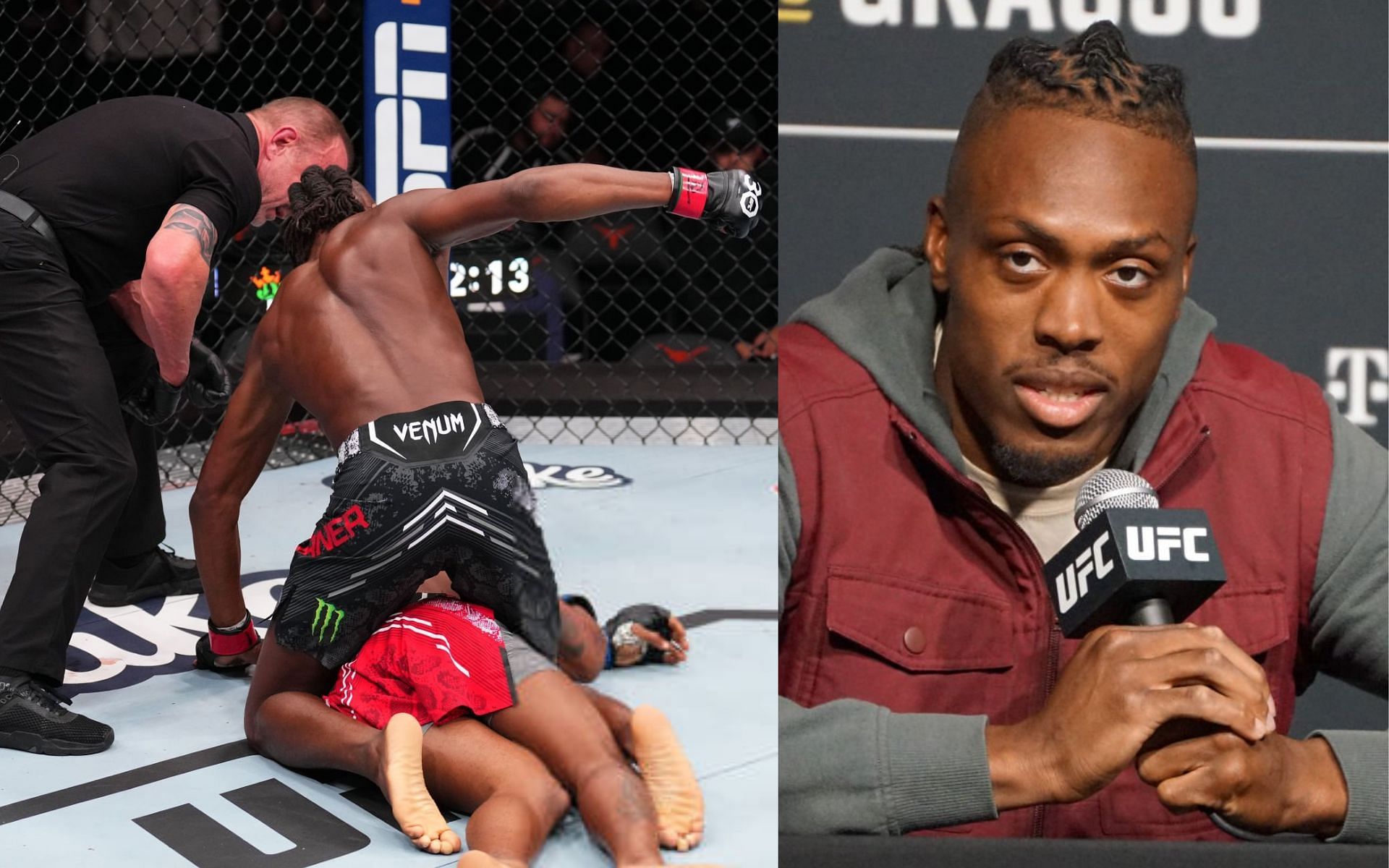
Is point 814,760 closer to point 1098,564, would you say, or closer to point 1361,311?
point 1098,564

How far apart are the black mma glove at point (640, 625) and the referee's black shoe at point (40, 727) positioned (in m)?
0.88

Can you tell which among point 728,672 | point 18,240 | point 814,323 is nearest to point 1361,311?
point 814,323

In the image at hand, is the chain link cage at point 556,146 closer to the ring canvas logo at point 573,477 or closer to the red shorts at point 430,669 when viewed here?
the ring canvas logo at point 573,477

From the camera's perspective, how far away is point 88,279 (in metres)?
2.69

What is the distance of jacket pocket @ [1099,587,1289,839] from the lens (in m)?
1.21

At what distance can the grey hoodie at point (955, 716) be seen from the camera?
1.20 meters

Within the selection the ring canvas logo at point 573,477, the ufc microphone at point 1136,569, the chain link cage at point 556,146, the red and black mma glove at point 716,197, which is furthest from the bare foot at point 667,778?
the chain link cage at point 556,146

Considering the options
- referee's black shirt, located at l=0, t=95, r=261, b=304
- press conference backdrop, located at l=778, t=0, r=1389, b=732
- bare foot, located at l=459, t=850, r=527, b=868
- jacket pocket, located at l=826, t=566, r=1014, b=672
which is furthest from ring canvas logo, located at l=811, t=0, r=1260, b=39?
referee's black shirt, located at l=0, t=95, r=261, b=304

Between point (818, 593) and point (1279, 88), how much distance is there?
54 cm

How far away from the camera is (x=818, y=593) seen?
127cm

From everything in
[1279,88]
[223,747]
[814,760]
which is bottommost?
[223,747]

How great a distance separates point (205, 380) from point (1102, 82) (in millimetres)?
2284

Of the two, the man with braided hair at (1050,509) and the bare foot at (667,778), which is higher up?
the man with braided hair at (1050,509)

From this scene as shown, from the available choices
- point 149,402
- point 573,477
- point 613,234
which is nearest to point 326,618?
point 149,402
